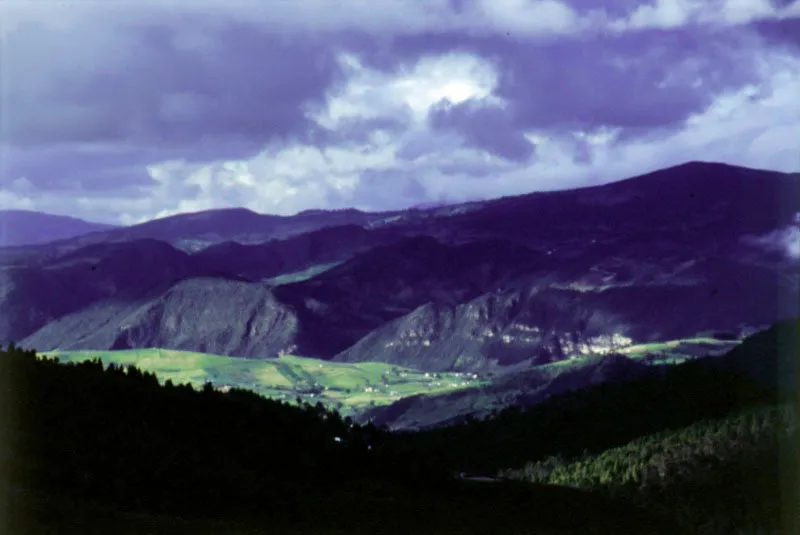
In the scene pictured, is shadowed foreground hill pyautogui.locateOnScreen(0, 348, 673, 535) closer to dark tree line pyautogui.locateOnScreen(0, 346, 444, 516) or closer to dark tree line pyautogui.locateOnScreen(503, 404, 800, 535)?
dark tree line pyautogui.locateOnScreen(0, 346, 444, 516)

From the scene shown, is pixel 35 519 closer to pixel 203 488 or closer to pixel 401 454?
pixel 203 488

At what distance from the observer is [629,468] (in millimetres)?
115750

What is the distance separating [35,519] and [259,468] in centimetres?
1956

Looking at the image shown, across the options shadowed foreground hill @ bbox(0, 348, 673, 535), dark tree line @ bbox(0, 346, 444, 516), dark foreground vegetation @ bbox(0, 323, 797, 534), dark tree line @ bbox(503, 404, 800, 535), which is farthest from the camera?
dark tree line @ bbox(503, 404, 800, 535)

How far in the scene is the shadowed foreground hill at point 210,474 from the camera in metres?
57.9

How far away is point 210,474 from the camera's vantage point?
2557 inches

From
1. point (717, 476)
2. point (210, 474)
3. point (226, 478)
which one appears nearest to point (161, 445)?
point (210, 474)

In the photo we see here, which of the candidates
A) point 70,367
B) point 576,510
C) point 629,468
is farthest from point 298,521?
point 629,468

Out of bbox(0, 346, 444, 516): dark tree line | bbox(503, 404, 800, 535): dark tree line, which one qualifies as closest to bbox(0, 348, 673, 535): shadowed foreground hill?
bbox(0, 346, 444, 516): dark tree line

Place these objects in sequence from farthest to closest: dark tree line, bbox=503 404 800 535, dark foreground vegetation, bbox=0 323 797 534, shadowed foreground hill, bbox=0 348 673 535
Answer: dark tree line, bbox=503 404 800 535 → shadowed foreground hill, bbox=0 348 673 535 → dark foreground vegetation, bbox=0 323 797 534

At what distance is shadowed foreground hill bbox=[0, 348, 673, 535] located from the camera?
57.9 metres

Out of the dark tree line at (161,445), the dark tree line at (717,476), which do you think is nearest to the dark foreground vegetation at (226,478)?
the dark tree line at (161,445)

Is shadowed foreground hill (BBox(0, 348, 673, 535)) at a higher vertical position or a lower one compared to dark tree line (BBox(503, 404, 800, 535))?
higher

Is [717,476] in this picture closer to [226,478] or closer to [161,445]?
[226,478]
